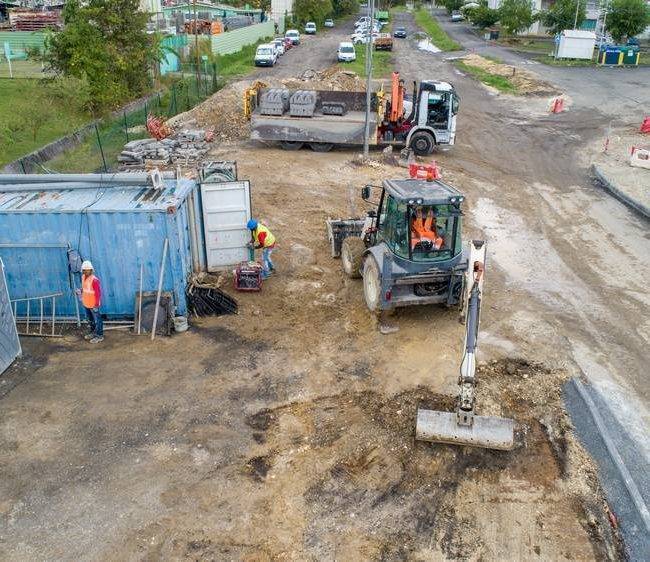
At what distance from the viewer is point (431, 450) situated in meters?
7.79

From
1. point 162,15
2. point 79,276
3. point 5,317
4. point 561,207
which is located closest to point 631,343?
point 561,207

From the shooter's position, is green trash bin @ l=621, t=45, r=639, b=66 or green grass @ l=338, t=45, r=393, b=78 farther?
green trash bin @ l=621, t=45, r=639, b=66

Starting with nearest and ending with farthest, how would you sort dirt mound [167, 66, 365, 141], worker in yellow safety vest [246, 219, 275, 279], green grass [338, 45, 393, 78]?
worker in yellow safety vest [246, 219, 275, 279]
dirt mound [167, 66, 365, 141]
green grass [338, 45, 393, 78]

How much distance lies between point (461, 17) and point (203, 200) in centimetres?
8032

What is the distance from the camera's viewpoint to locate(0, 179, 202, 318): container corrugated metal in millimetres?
10438

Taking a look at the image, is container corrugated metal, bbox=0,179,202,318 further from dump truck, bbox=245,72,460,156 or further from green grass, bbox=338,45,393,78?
green grass, bbox=338,45,393,78

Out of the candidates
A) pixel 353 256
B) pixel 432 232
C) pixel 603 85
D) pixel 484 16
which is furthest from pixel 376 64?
pixel 432 232

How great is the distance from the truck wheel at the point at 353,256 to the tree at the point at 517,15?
53335 millimetres

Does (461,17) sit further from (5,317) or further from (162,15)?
(5,317)

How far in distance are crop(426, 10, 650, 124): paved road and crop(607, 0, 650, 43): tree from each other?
8732mm

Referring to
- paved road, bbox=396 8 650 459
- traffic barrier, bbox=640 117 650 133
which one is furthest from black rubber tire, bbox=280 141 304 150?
traffic barrier, bbox=640 117 650 133

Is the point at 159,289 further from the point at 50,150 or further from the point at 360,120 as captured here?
the point at 360,120

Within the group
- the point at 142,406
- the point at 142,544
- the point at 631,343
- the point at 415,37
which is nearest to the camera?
the point at 142,544

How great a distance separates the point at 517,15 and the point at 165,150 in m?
47.3
